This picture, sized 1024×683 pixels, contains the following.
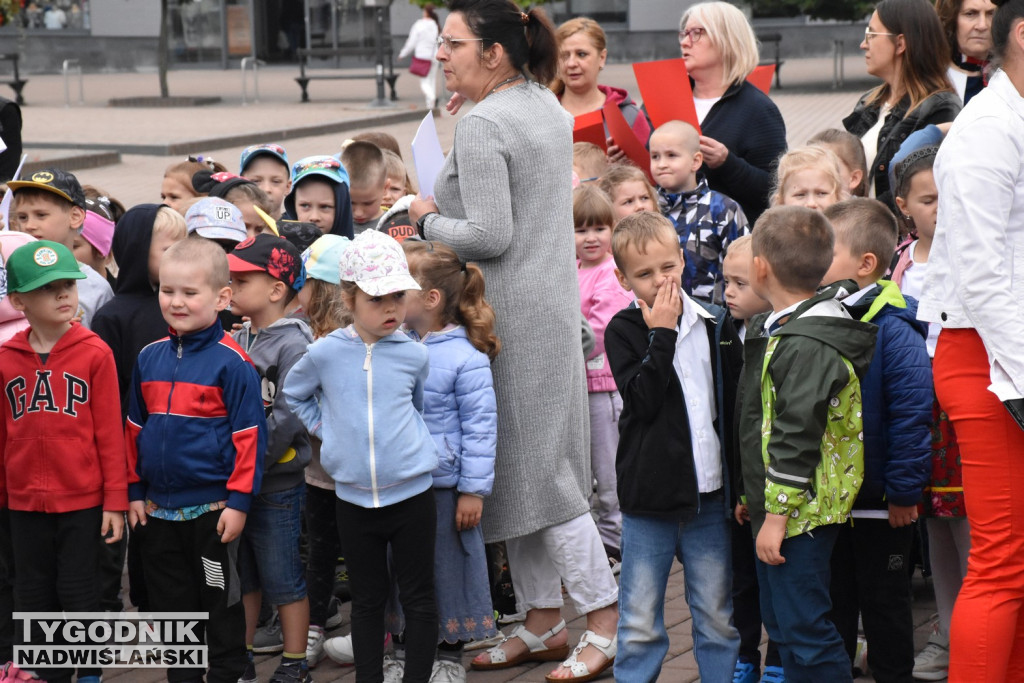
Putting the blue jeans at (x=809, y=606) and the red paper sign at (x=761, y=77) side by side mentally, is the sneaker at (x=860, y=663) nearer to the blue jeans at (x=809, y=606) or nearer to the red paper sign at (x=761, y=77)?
the blue jeans at (x=809, y=606)

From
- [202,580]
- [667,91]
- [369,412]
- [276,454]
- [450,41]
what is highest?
[450,41]

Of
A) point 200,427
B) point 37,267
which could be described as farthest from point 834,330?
point 37,267

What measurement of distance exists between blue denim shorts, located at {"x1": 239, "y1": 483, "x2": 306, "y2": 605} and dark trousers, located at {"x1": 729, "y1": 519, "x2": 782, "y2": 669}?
146 cm

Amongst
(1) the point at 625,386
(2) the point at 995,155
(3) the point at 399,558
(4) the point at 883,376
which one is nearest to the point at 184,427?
(3) the point at 399,558

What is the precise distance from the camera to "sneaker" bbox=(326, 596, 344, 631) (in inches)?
188

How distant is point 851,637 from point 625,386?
1132 mm

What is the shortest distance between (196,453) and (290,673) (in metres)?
0.87

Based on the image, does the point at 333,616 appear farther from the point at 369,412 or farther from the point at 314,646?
the point at 369,412

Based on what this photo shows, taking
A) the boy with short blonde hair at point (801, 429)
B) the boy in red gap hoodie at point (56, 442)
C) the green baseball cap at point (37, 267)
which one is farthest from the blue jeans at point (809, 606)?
the green baseball cap at point (37, 267)

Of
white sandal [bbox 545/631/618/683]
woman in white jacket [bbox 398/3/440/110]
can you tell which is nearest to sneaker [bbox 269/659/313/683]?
white sandal [bbox 545/631/618/683]

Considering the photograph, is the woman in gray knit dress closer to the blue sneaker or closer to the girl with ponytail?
the girl with ponytail

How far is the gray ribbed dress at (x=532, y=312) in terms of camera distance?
4.14 m

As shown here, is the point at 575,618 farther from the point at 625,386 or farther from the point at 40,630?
the point at 40,630

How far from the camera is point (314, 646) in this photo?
4.52 meters
